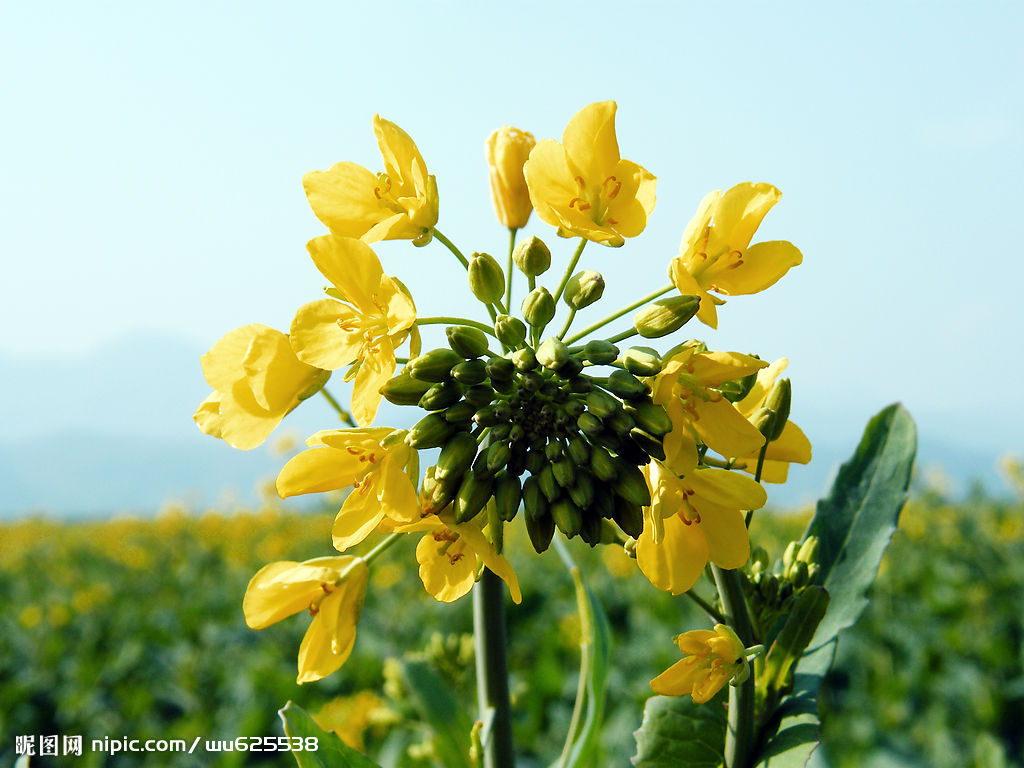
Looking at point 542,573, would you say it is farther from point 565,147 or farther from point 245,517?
point 565,147

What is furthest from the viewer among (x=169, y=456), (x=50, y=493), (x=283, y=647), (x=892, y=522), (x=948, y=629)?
(x=169, y=456)

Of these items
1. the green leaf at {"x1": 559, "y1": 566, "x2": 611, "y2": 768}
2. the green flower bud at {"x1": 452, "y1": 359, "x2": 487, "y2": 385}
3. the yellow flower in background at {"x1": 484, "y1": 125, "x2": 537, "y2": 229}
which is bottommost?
the green leaf at {"x1": 559, "y1": 566, "x2": 611, "y2": 768}

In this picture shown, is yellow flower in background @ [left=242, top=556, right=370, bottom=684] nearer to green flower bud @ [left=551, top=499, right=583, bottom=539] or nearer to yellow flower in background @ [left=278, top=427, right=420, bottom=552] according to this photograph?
yellow flower in background @ [left=278, top=427, right=420, bottom=552]

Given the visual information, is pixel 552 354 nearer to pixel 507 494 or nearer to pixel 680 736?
pixel 507 494

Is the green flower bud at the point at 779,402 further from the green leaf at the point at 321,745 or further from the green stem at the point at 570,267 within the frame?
the green leaf at the point at 321,745

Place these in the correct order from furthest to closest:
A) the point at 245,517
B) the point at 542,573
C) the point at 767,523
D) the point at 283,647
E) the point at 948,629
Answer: the point at 245,517
the point at 767,523
the point at 542,573
the point at 283,647
the point at 948,629

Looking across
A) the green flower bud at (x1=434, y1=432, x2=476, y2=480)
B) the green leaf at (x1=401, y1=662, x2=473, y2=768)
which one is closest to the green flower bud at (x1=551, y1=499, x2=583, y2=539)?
the green flower bud at (x1=434, y1=432, x2=476, y2=480)

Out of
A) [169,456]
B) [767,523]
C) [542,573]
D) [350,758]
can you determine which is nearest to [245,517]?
[542,573]
